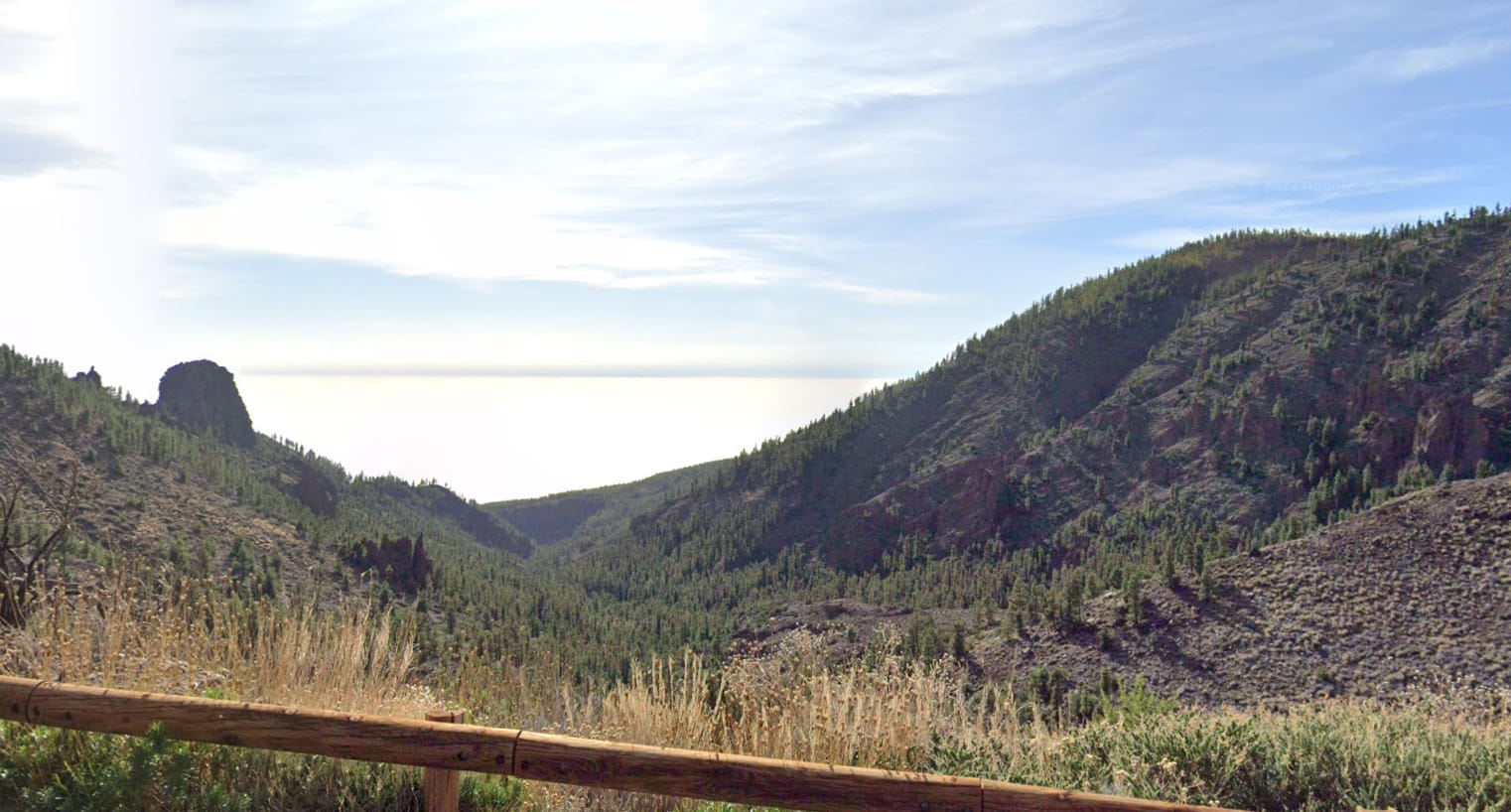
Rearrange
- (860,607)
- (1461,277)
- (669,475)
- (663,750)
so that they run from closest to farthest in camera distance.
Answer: (663,750)
(860,607)
(1461,277)
(669,475)

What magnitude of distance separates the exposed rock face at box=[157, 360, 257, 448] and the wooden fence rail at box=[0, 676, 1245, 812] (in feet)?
262

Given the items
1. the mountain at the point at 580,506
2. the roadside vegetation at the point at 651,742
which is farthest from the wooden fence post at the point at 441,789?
the mountain at the point at 580,506

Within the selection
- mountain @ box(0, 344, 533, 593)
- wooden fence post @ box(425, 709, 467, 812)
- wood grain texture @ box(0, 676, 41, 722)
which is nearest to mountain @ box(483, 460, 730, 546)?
mountain @ box(0, 344, 533, 593)

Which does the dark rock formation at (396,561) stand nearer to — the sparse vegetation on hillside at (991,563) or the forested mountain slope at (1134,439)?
the sparse vegetation on hillside at (991,563)

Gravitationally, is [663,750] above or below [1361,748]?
above

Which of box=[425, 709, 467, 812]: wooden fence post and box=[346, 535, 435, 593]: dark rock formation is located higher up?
box=[425, 709, 467, 812]: wooden fence post

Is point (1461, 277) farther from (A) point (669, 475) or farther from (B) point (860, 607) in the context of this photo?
(A) point (669, 475)

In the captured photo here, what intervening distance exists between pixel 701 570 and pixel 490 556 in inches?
749

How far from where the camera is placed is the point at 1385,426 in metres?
40.6

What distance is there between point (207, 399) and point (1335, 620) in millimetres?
83688

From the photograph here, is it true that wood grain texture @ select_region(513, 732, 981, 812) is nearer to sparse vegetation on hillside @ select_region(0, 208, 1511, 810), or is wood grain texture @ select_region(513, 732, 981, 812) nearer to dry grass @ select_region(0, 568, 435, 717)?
sparse vegetation on hillside @ select_region(0, 208, 1511, 810)

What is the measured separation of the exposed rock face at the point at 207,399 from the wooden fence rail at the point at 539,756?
79.7 metres

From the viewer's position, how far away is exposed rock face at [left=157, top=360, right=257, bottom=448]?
7462 cm

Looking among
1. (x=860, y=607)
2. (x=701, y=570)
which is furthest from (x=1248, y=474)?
(x=701, y=570)
